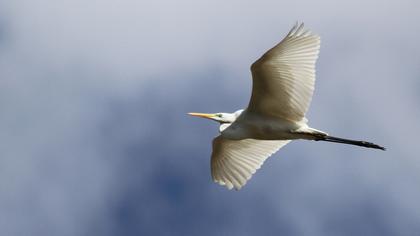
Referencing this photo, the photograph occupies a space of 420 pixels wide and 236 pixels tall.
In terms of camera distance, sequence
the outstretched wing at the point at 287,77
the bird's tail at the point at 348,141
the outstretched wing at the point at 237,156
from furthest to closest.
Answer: the outstretched wing at the point at 237,156
the bird's tail at the point at 348,141
the outstretched wing at the point at 287,77

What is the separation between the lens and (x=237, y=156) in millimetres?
16516

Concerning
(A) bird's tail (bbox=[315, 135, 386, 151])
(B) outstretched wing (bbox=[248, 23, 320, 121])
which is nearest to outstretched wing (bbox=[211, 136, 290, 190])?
(A) bird's tail (bbox=[315, 135, 386, 151])

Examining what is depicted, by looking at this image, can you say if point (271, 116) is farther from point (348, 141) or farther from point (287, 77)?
point (348, 141)

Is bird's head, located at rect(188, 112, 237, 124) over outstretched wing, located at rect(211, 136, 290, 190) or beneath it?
over

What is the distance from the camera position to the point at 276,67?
1442 centimetres

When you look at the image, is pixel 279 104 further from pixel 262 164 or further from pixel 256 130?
pixel 262 164

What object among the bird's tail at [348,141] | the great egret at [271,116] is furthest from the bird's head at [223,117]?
the bird's tail at [348,141]

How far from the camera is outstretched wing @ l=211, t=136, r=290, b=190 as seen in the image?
16.3m

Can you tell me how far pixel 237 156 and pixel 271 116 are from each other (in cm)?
148

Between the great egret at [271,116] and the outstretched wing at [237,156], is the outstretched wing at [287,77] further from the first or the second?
the outstretched wing at [237,156]

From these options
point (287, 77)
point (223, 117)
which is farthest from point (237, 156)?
point (287, 77)

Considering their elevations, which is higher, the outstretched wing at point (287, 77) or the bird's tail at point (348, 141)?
the outstretched wing at point (287, 77)

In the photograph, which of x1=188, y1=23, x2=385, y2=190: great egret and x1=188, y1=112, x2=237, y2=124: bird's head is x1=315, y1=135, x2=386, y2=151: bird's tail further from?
x1=188, y1=112, x2=237, y2=124: bird's head

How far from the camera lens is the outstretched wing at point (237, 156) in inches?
643
